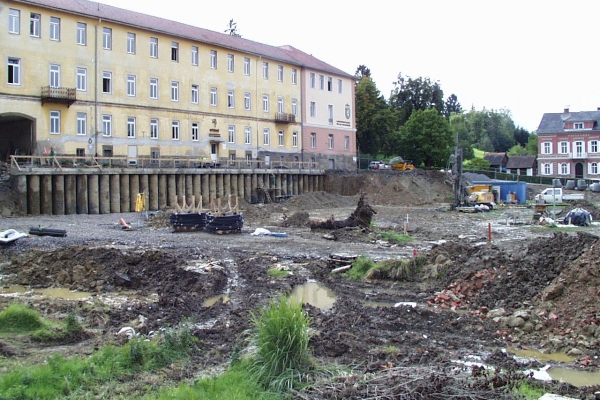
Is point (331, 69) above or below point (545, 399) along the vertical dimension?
above

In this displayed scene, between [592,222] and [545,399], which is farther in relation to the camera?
[592,222]

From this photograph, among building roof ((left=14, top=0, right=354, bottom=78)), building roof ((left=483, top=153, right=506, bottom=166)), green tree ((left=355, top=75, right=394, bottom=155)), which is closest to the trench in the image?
building roof ((left=14, top=0, right=354, bottom=78))

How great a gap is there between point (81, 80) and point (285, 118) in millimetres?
21404

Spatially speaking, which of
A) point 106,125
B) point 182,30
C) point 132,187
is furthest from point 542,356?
point 182,30

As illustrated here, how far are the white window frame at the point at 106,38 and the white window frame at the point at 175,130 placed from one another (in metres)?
7.92

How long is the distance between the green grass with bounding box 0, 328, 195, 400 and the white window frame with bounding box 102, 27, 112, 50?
38.6m

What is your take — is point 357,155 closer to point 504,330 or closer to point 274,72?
point 274,72

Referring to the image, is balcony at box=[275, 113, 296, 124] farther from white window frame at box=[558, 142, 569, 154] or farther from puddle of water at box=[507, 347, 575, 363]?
puddle of water at box=[507, 347, 575, 363]

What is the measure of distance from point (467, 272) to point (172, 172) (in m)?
31.0

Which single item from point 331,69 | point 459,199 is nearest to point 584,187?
point 459,199

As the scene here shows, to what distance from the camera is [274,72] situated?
5697 cm

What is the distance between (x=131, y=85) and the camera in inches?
1758

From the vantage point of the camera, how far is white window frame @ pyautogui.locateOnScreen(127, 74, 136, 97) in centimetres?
4444

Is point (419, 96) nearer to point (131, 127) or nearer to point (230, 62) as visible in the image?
point (230, 62)
